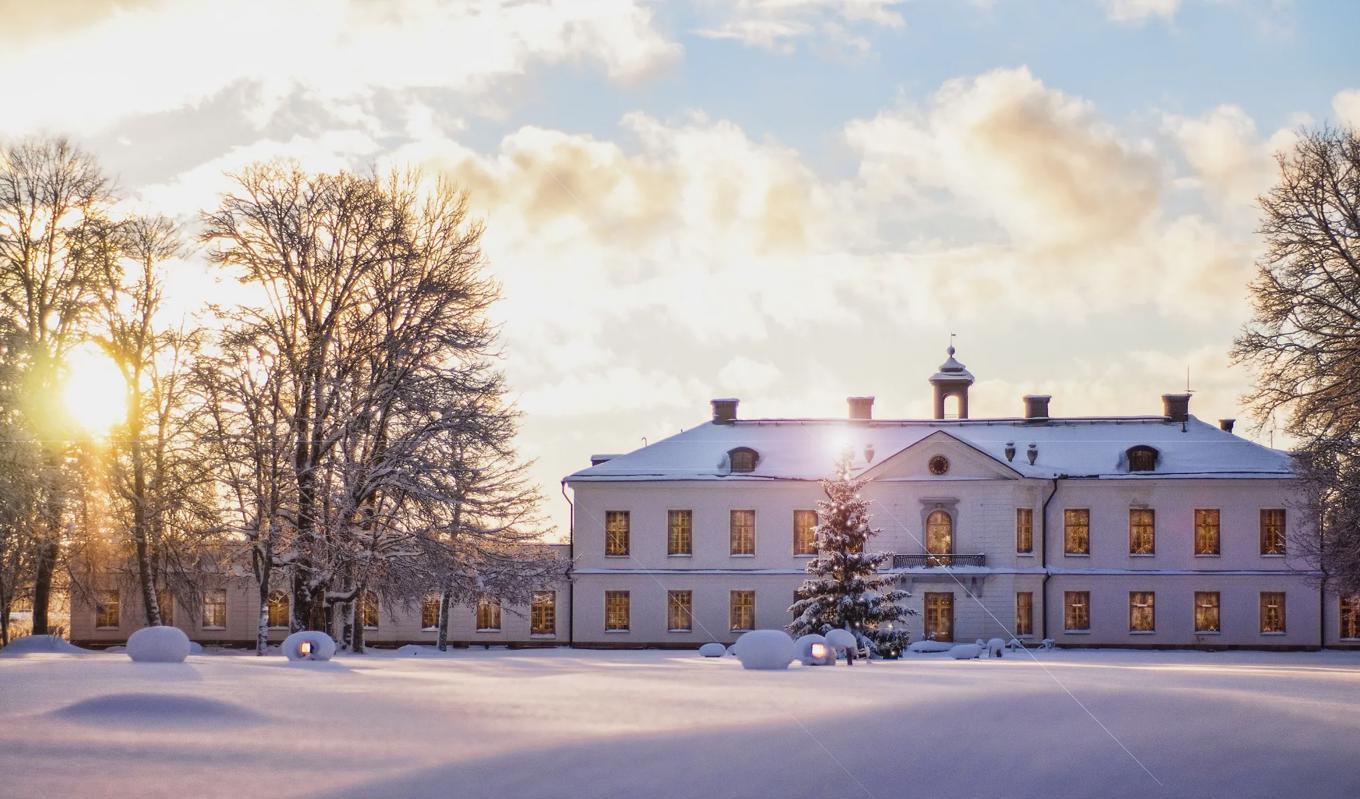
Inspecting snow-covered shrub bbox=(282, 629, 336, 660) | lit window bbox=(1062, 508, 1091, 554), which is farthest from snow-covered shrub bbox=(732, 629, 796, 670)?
lit window bbox=(1062, 508, 1091, 554)

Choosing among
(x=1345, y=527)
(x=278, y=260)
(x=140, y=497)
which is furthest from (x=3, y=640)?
(x=1345, y=527)

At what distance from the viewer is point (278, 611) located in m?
46.2

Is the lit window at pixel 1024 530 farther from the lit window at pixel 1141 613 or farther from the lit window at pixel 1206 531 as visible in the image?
the lit window at pixel 1206 531

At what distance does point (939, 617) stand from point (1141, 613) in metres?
6.86

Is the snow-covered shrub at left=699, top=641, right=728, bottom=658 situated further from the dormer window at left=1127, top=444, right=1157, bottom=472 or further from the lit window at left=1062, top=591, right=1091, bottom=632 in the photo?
the dormer window at left=1127, top=444, right=1157, bottom=472

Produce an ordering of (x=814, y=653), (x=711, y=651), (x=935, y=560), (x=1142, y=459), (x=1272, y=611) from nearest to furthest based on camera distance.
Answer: (x=814, y=653) < (x=711, y=651) < (x=935, y=560) < (x=1272, y=611) < (x=1142, y=459)

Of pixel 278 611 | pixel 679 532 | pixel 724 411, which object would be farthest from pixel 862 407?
pixel 278 611

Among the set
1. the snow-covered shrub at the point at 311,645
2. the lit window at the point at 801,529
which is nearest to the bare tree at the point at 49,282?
the snow-covered shrub at the point at 311,645

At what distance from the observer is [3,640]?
32.6m

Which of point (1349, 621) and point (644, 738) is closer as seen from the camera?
point (644, 738)

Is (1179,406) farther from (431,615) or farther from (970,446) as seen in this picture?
(431,615)

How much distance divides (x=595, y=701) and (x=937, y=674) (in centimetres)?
856

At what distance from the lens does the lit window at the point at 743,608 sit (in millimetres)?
44906

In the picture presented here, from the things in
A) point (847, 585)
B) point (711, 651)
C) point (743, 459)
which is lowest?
point (711, 651)
